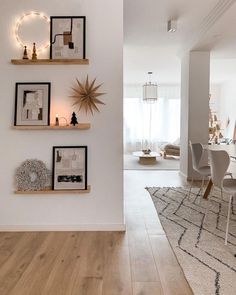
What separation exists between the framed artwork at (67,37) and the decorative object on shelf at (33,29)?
73 mm

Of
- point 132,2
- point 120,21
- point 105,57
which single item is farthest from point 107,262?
point 132,2

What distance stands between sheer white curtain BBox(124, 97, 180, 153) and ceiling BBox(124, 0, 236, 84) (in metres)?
3.47

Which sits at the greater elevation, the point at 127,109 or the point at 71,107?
the point at 127,109

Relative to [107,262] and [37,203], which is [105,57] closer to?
[37,203]

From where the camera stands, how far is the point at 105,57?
2.94m

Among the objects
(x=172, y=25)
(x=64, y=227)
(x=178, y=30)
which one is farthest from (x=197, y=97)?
(x=64, y=227)

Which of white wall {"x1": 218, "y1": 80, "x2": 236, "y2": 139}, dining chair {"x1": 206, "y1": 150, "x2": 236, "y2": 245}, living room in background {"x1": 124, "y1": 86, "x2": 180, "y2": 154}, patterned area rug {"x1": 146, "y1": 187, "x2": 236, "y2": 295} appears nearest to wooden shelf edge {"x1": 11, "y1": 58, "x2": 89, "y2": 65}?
dining chair {"x1": 206, "y1": 150, "x2": 236, "y2": 245}

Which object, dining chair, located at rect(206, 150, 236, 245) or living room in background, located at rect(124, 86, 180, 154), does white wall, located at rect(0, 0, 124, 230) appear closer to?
dining chair, located at rect(206, 150, 236, 245)

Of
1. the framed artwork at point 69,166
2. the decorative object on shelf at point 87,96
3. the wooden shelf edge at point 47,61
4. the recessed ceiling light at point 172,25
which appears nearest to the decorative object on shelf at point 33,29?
the wooden shelf edge at point 47,61

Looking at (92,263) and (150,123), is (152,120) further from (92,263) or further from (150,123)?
(92,263)

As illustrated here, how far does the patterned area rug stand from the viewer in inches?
80.2

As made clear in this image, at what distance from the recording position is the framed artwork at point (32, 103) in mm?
2926

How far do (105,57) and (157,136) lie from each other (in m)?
8.31

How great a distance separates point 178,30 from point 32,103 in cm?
303
